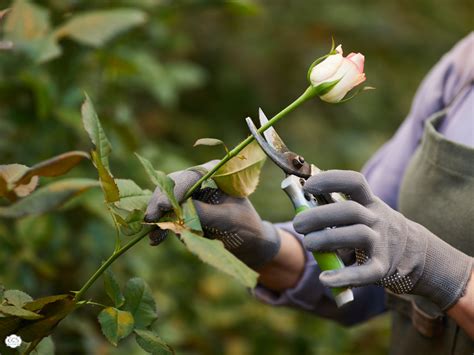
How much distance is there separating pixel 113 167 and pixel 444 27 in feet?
8.23

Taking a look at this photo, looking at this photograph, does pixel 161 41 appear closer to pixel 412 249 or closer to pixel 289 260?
pixel 289 260

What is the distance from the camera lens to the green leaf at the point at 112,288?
0.84 m

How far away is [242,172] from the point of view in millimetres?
854

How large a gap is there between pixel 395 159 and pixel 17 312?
791 millimetres

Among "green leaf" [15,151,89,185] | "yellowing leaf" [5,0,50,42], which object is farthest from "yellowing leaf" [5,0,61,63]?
"green leaf" [15,151,89,185]

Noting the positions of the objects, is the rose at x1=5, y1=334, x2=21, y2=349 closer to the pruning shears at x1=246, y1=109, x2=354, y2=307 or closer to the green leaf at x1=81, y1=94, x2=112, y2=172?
the green leaf at x1=81, y1=94, x2=112, y2=172

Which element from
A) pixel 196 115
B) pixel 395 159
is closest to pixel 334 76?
pixel 395 159

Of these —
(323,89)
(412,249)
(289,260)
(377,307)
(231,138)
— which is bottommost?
(231,138)

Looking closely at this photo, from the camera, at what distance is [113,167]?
4.97ft

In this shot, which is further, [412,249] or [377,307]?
[377,307]

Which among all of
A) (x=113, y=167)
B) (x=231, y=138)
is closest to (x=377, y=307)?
(x=113, y=167)

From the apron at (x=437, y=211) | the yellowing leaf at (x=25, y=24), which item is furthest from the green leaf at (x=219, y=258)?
the yellowing leaf at (x=25, y=24)

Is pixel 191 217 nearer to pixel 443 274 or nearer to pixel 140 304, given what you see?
pixel 140 304

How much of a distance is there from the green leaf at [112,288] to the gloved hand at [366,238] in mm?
225
